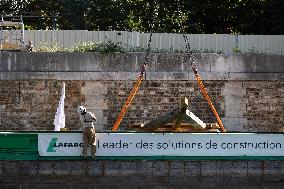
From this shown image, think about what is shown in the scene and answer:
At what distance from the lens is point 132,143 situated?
617 inches

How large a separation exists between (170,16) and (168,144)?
14.1 meters

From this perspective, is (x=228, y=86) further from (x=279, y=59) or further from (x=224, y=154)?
(x=224, y=154)

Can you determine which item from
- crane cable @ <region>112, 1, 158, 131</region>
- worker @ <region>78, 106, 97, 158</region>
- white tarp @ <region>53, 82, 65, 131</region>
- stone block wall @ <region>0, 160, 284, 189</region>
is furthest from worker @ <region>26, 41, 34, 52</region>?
stone block wall @ <region>0, 160, 284, 189</region>

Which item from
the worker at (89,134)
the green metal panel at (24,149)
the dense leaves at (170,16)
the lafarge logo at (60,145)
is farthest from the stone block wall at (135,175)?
the dense leaves at (170,16)

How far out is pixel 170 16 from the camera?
2903cm

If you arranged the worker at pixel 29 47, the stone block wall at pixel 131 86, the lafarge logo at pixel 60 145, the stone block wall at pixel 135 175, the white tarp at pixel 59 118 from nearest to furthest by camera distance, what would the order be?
1. the stone block wall at pixel 135 175
2. the lafarge logo at pixel 60 145
3. the white tarp at pixel 59 118
4. the stone block wall at pixel 131 86
5. the worker at pixel 29 47

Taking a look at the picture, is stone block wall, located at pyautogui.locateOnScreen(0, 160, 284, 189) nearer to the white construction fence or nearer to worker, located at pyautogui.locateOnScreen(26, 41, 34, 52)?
worker, located at pyautogui.locateOnScreen(26, 41, 34, 52)

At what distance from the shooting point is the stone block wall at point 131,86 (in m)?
21.3

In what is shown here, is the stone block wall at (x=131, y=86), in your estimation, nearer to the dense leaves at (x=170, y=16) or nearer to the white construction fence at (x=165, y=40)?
the white construction fence at (x=165, y=40)

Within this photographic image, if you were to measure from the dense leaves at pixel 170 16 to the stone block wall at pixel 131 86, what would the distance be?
6252mm

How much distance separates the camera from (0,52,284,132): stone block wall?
70.0ft

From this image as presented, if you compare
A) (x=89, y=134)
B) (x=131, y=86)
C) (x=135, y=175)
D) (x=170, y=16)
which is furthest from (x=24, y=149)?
(x=170, y=16)

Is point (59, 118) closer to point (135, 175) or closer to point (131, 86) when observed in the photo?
point (131, 86)

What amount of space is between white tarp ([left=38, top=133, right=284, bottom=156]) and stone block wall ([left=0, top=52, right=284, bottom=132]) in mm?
5787
